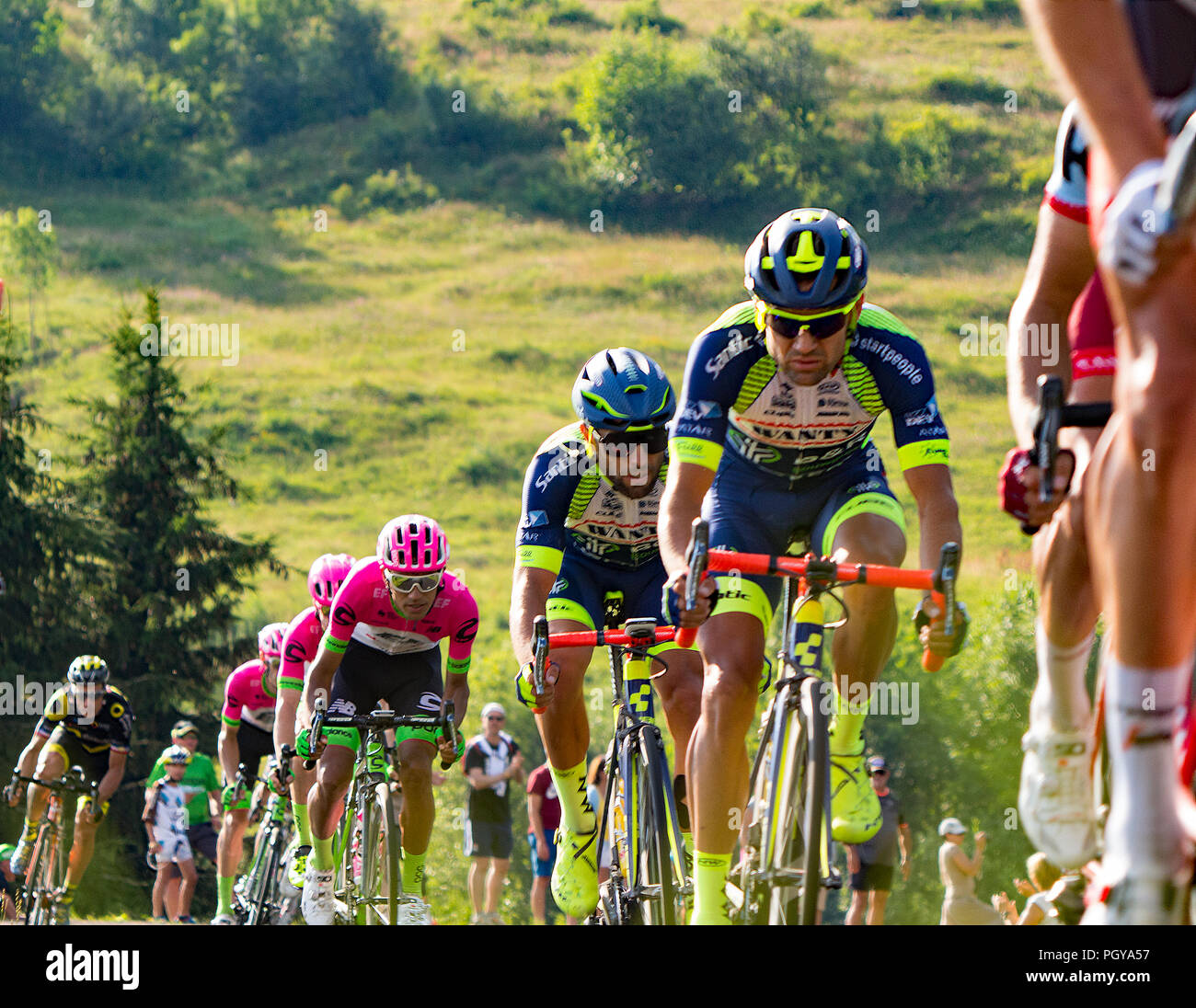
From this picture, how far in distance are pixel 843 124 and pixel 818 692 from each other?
88.1 meters

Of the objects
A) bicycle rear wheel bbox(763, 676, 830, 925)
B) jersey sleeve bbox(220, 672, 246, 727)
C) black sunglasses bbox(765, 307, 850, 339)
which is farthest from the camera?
jersey sleeve bbox(220, 672, 246, 727)

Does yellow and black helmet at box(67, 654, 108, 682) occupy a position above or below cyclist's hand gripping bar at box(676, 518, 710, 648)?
above

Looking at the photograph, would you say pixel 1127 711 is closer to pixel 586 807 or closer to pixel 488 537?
pixel 586 807

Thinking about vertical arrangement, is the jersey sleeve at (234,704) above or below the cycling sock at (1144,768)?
above

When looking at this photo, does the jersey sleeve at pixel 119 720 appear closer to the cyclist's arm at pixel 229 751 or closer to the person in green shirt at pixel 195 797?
the cyclist's arm at pixel 229 751

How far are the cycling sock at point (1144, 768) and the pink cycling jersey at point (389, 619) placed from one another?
612cm

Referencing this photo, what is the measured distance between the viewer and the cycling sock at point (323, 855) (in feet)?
29.1

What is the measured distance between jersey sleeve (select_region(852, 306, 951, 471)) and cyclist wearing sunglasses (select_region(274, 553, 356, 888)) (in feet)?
16.3

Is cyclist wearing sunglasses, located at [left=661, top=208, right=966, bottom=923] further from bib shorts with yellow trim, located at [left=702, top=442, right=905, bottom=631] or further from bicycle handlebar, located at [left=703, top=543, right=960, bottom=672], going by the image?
bicycle handlebar, located at [left=703, top=543, right=960, bottom=672]

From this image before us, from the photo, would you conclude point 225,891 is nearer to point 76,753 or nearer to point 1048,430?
point 76,753

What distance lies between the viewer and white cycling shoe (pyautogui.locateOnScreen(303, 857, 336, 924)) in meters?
8.77

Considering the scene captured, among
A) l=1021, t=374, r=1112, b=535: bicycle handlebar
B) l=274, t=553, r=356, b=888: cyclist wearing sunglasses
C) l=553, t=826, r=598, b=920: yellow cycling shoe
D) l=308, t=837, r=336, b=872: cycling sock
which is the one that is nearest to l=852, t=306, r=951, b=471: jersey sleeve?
l=553, t=826, r=598, b=920: yellow cycling shoe

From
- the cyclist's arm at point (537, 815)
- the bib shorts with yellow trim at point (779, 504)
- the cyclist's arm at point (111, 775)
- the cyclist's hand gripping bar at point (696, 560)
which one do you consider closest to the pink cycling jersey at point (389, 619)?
the bib shorts with yellow trim at point (779, 504)

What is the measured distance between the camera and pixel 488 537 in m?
67.2
